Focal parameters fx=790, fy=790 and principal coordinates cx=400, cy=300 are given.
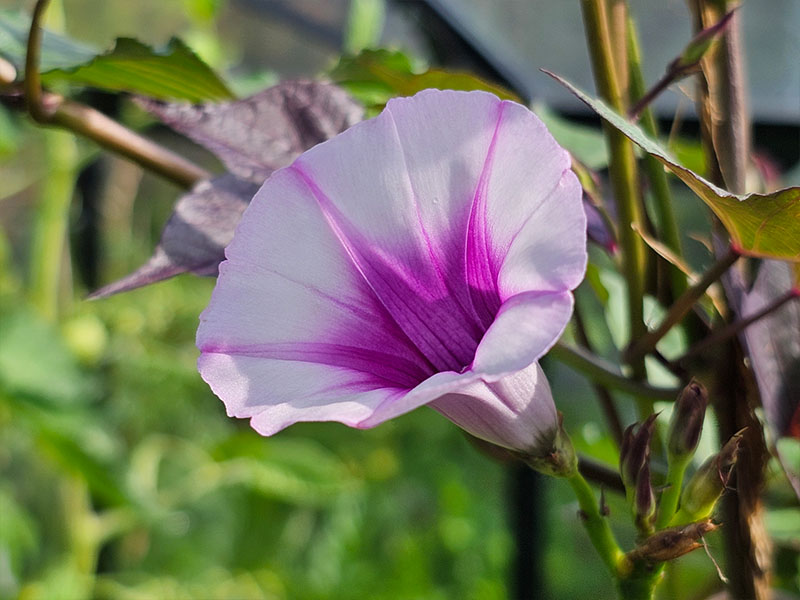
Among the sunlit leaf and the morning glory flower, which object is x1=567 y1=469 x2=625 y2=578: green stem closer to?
the morning glory flower

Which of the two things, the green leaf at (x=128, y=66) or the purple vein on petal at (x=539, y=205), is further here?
the green leaf at (x=128, y=66)

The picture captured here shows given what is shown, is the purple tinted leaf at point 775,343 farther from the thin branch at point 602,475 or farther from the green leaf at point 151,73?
the green leaf at point 151,73

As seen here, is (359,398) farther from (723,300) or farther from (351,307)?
(723,300)

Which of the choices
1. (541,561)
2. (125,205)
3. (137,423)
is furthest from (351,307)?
(125,205)

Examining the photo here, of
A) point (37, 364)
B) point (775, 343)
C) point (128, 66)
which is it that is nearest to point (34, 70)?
point (128, 66)

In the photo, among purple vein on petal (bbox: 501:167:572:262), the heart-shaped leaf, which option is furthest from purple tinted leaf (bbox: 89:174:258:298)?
purple vein on petal (bbox: 501:167:572:262)

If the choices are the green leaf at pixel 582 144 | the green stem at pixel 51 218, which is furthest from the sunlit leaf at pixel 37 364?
the green leaf at pixel 582 144

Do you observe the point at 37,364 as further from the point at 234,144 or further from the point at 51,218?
the point at 234,144
